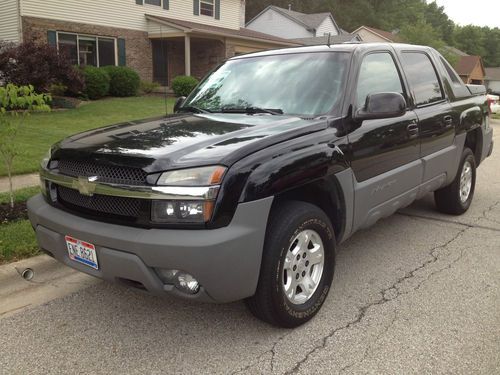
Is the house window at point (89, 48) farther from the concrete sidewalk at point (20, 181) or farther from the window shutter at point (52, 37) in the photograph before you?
the concrete sidewalk at point (20, 181)

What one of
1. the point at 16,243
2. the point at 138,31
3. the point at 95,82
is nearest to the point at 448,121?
the point at 16,243

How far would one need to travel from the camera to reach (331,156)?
10.9ft

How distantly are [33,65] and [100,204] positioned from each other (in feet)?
40.3

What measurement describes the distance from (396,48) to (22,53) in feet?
39.5

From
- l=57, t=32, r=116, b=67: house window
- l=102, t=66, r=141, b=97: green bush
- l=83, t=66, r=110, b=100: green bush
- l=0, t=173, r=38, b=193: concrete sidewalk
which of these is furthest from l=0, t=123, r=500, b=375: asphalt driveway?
l=57, t=32, r=116, b=67: house window

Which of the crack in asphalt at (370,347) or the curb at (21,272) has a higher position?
the curb at (21,272)

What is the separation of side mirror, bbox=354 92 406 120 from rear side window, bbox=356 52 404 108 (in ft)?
0.59

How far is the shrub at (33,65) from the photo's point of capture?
13406 mm

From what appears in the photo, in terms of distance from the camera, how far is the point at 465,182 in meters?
5.79

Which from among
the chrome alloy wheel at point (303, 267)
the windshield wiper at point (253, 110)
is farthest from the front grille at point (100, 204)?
the windshield wiper at point (253, 110)

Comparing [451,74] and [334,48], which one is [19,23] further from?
[334,48]

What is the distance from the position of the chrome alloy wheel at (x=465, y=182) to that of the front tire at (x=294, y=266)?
2.99 meters

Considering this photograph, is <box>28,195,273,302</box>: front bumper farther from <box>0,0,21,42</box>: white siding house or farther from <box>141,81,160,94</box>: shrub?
<box>141,81,160,94</box>: shrub

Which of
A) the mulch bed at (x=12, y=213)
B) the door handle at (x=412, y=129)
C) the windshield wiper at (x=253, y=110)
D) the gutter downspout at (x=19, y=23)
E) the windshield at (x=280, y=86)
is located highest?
the gutter downspout at (x=19, y=23)
